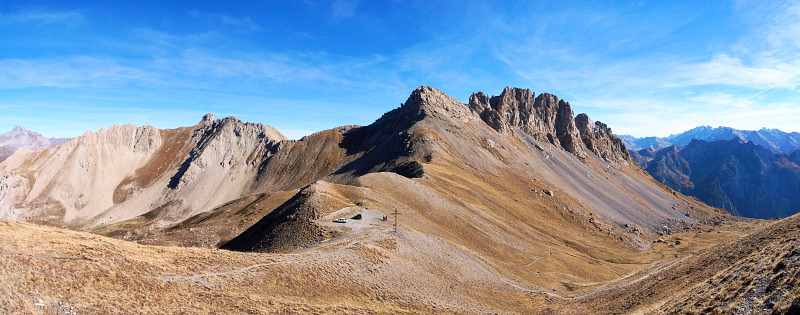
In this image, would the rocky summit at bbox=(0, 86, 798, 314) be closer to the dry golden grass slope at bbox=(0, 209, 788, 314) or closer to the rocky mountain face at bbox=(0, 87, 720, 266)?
the dry golden grass slope at bbox=(0, 209, 788, 314)

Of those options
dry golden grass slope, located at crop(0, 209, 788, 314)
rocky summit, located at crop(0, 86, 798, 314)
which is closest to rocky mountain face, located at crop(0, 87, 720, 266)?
rocky summit, located at crop(0, 86, 798, 314)

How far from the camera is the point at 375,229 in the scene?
147 feet

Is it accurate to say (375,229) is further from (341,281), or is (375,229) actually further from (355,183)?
(355,183)

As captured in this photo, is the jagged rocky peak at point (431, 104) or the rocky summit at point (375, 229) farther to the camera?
the jagged rocky peak at point (431, 104)

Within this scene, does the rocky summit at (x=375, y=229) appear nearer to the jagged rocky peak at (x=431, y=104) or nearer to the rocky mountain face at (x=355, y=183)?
the rocky mountain face at (x=355, y=183)

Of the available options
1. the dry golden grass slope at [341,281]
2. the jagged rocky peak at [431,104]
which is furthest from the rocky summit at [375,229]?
the jagged rocky peak at [431,104]

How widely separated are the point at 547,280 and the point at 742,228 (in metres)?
121

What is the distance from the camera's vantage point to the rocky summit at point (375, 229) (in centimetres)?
2506

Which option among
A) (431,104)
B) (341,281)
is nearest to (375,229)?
(341,281)

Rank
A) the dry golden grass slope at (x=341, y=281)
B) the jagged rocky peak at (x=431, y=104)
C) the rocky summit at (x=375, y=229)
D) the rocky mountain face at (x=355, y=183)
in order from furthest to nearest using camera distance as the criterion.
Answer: the jagged rocky peak at (x=431, y=104) → the rocky mountain face at (x=355, y=183) → the rocky summit at (x=375, y=229) → the dry golden grass slope at (x=341, y=281)

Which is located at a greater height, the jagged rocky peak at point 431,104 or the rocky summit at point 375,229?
the jagged rocky peak at point 431,104

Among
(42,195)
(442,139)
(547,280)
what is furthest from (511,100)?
(42,195)

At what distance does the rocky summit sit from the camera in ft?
82.2

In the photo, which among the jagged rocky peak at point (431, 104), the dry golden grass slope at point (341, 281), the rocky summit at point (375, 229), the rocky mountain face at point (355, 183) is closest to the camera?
the dry golden grass slope at point (341, 281)
